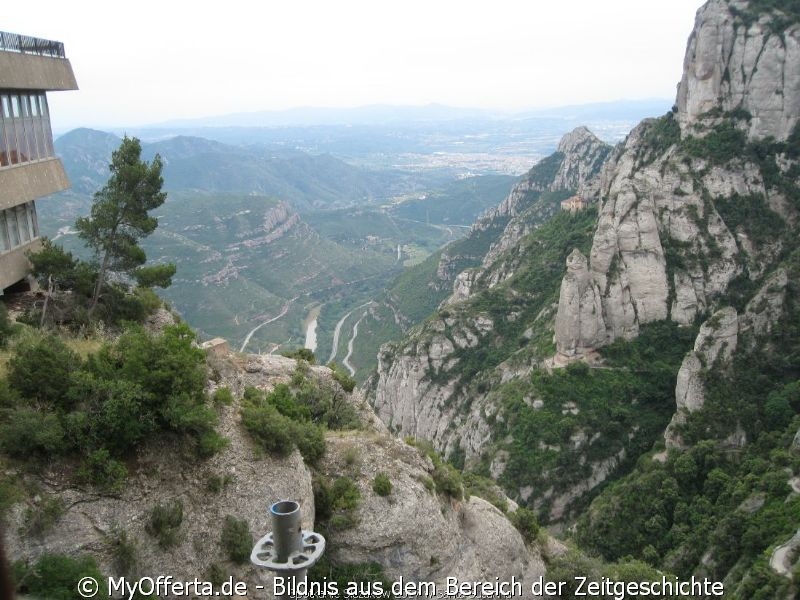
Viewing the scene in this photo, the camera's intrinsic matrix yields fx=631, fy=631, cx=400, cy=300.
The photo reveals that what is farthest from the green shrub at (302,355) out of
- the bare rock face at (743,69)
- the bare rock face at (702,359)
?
the bare rock face at (743,69)

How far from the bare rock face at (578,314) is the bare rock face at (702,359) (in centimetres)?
1020

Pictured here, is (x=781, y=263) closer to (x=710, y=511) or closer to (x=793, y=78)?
(x=793, y=78)

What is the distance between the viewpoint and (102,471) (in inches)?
549

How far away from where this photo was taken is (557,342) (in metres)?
59.6

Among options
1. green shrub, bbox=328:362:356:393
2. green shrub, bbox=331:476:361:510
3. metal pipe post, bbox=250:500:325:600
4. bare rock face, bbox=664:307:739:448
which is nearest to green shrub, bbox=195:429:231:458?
green shrub, bbox=331:476:361:510

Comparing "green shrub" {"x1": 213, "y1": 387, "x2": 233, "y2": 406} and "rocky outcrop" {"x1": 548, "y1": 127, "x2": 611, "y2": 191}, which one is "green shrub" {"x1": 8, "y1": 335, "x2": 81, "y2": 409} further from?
"rocky outcrop" {"x1": 548, "y1": 127, "x2": 611, "y2": 191}

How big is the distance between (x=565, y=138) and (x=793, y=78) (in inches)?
2867

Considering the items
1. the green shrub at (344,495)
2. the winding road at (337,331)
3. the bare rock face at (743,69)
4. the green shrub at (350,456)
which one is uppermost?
the bare rock face at (743,69)

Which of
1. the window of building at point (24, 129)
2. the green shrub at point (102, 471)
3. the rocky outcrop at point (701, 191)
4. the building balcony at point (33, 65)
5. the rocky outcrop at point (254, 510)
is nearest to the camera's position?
the rocky outcrop at point (254, 510)

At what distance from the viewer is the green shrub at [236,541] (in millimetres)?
15367

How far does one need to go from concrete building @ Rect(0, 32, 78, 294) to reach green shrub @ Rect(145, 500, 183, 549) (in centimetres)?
1195

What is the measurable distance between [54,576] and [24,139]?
1696 centimetres

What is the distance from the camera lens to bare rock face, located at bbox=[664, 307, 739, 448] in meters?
47.8

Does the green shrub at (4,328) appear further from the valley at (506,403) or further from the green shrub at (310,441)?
the green shrub at (310,441)
